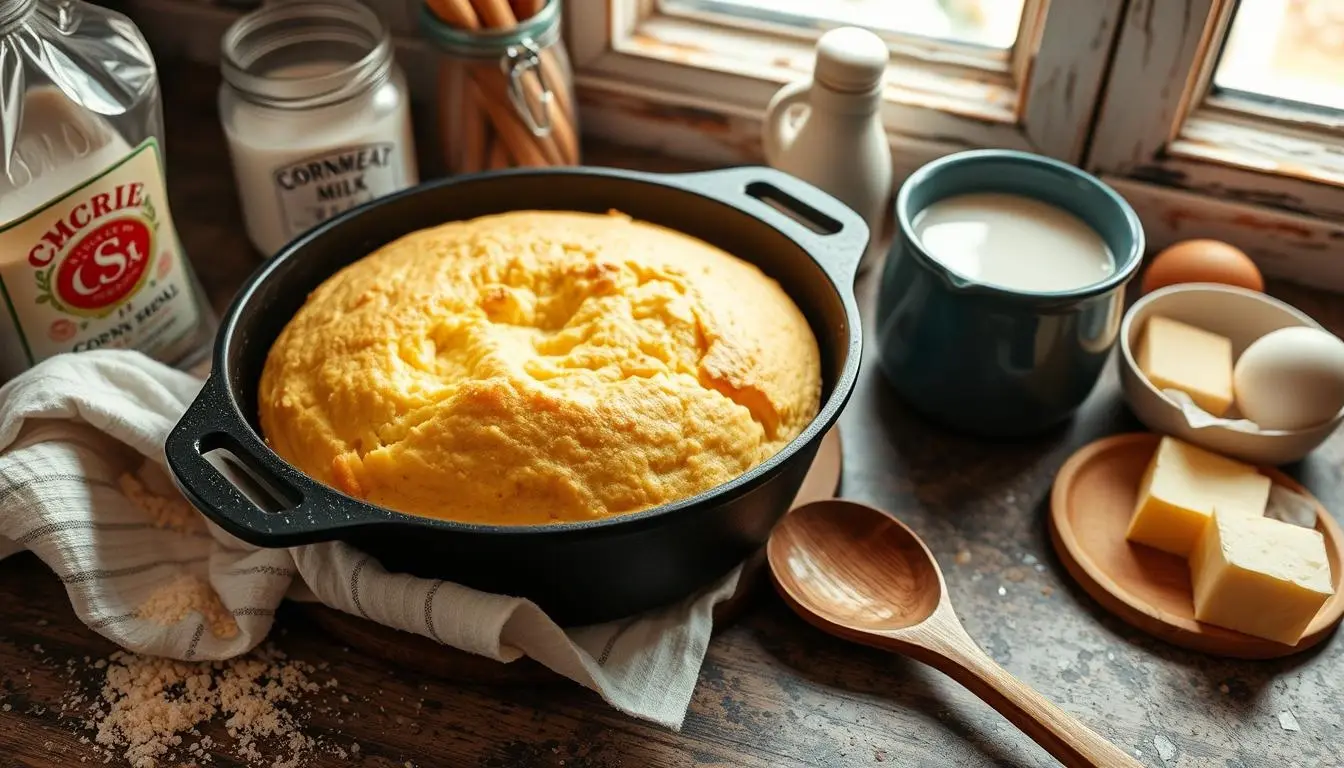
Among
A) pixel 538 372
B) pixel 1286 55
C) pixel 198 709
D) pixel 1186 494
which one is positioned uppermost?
pixel 1286 55

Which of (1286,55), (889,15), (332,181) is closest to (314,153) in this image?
(332,181)

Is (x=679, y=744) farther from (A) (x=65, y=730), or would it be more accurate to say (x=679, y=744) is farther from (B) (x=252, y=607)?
(A) (x=65, y=730)

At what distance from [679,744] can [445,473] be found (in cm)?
30

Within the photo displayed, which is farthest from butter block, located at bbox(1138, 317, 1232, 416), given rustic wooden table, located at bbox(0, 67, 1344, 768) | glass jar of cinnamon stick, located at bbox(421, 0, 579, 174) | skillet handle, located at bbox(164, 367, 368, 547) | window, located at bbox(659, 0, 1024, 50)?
skillet handle, located at bbox(164, 367, 368, 547)

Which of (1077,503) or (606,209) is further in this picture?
(606,209)

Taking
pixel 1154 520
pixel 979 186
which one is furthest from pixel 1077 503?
pixel 979 186

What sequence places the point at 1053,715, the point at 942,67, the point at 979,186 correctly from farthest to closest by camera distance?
the point at 942,67, the point at 979,186, the point at 1053,715

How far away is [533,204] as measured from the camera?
1240mm

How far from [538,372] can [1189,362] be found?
0.68 metres

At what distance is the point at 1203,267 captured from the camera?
50.6 inches

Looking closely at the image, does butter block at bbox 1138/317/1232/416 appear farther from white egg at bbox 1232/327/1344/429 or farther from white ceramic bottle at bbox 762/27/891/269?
white ceramic bottle at bbox 762/27/891/269

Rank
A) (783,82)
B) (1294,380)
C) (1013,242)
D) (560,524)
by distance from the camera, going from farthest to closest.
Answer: (783,82) → (1013,242) → (1294,380) → (560,524)

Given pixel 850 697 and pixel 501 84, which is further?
pixel 501 84

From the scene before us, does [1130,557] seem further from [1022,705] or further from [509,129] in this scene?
[509,129]
